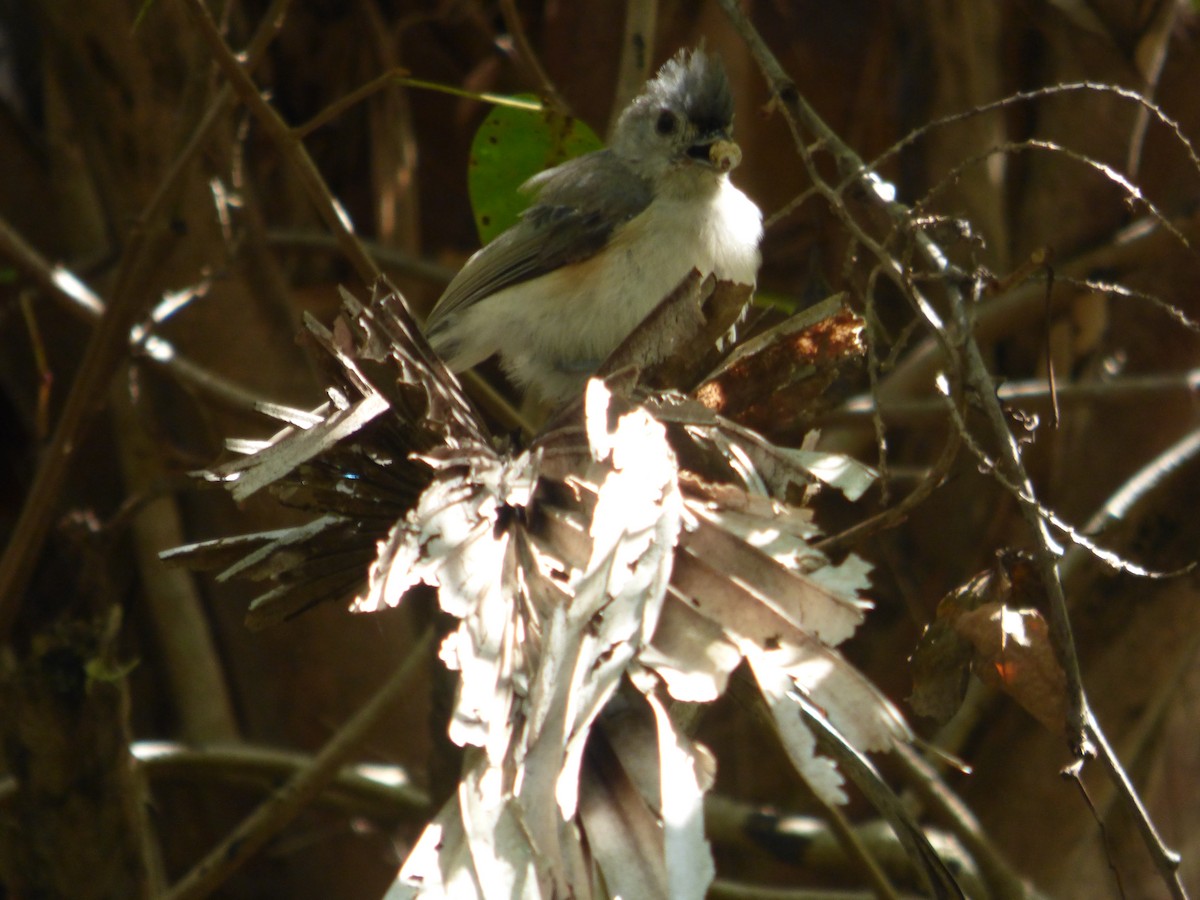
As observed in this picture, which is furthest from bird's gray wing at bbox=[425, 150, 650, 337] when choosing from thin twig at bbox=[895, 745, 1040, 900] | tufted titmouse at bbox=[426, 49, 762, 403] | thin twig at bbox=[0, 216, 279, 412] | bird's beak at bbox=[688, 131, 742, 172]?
thin twig at bbox=[895, 745, 1040, 900]

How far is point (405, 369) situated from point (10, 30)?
405 centimetres

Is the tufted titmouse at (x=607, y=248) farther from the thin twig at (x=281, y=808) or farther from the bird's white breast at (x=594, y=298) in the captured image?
the thin twig at (x=281, y=808)

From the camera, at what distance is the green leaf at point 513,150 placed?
2551 mm

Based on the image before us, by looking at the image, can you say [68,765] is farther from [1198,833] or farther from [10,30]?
[10,30]

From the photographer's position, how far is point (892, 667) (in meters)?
3.86

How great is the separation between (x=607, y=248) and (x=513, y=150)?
27 cm

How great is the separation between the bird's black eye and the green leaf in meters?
0.29

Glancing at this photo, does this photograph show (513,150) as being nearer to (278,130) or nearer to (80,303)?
(278,130)

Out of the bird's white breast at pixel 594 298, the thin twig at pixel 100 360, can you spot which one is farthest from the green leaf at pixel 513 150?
the thin twig at pixel 100 360

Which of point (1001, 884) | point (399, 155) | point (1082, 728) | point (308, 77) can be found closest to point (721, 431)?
point (1082, 728)

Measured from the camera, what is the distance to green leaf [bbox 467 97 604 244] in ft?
8.37

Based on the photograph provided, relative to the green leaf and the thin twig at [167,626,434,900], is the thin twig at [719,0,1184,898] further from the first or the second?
the thin twig at [167,626,434,900]

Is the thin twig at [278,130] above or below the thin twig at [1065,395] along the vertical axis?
above

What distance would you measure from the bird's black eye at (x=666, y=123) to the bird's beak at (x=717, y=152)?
0.25 ft
